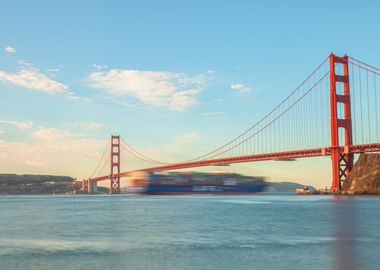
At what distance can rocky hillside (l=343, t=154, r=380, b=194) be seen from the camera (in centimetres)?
7919

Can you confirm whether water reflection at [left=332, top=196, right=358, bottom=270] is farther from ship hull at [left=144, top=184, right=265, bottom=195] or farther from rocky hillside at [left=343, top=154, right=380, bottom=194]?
ship hull at [left=144, top=184, right=265, bottom=195]

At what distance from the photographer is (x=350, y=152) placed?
72.6 metres

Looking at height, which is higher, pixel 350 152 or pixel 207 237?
pixel 350 152

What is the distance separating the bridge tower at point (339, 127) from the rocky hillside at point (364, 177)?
49.1 inches

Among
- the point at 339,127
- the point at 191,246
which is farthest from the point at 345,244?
the point at 339,127

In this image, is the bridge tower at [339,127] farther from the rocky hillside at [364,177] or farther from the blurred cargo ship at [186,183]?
the blurred cargo ship at [186,183]

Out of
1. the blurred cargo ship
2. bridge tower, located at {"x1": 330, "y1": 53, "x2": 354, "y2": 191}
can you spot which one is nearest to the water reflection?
bridge tower, located at {"x1": 330, "y1": 53, "x2": 354, "y2": 191}

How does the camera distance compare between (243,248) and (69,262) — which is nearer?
(69,262)

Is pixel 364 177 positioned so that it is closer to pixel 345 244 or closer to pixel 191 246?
pixel 345 244

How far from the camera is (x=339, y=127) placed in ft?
251

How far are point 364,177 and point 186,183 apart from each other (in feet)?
133

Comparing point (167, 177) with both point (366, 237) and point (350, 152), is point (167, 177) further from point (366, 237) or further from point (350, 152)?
point (366, 237)

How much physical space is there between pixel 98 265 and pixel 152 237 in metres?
7.48

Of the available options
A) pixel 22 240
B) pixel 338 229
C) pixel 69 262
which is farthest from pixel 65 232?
pixel 338 229
